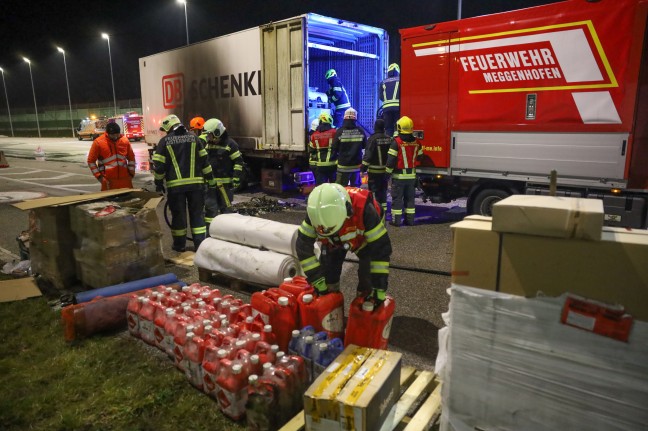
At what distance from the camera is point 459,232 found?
2.33 m

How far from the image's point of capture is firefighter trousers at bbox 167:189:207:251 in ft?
21.4

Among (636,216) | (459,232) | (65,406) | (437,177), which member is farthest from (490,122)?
(65,406)

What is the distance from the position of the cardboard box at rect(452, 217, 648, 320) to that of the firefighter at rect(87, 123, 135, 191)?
640cm

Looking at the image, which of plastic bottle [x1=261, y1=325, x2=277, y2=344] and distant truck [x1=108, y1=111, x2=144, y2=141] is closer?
plastic bottle [x1=261, y1=325, x2=277, y2=344]

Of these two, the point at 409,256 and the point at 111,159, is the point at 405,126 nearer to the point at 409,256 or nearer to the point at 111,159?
the point at 409,256

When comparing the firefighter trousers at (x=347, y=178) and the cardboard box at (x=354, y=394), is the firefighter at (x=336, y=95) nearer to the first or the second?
the firefighter trousers at (x=347, y=178)

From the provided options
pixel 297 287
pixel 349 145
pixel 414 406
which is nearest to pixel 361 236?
pixel 297 287

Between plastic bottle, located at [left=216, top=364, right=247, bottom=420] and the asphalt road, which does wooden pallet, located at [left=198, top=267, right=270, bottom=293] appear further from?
plastic bottle, located at [left=216, top=364, right=247, bottom=420]

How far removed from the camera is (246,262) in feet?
16.2

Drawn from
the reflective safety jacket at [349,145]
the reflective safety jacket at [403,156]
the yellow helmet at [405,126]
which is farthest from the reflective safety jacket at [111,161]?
the yellow helmet at [405,126]

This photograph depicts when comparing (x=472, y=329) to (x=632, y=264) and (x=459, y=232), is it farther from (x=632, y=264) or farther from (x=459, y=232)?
(x=632, y=264)

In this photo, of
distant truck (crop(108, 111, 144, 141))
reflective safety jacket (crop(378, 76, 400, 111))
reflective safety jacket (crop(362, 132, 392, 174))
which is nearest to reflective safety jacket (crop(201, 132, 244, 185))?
reflective safety jacket (crop(362, 132, 392, 174))

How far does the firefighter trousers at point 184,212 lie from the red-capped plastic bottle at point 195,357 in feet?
11.4

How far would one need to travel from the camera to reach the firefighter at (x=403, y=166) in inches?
307
